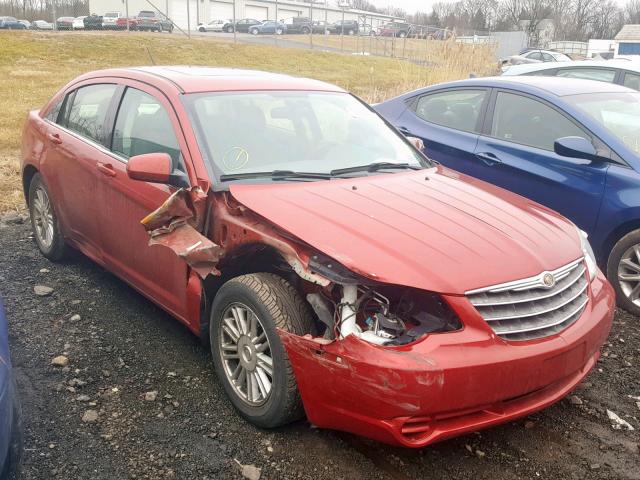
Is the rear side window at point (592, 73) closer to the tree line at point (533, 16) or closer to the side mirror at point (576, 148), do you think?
the side mirror at point (576, 148)

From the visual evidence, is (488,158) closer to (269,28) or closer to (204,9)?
(269,28)

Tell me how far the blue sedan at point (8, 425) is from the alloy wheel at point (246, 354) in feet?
3.32

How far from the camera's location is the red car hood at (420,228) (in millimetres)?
2691

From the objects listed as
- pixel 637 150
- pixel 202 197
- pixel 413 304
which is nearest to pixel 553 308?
pixel 413 304

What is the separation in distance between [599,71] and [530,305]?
729 cm

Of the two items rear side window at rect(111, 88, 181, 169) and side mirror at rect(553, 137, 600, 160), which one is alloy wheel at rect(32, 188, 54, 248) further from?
side mirror at rect(553, 137, 600, 160)

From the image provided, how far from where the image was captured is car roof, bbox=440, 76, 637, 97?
548cm

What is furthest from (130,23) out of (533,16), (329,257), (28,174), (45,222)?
(533,16)

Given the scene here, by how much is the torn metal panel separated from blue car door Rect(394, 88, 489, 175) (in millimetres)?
2998

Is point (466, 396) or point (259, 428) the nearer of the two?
point (466, 396)

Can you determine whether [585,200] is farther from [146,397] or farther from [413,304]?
[146,397]

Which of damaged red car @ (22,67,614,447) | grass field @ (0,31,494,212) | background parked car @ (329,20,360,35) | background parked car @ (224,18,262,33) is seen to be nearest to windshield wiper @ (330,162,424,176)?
damaged red car @ (22,67,614,447)

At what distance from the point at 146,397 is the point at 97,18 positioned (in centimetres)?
4131

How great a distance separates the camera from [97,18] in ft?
130
